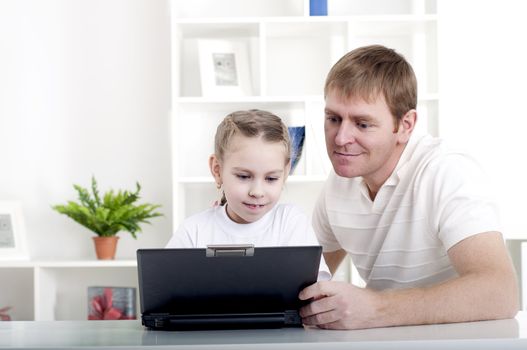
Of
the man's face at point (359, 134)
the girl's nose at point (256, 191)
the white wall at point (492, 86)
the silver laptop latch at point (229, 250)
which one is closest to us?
the silver laptop latch at point (229, 250)

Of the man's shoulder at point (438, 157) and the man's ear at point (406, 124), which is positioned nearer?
the man's shoulder at point (438, 157)

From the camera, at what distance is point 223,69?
3828 millimetres

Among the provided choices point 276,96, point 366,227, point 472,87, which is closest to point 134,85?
point 276,96

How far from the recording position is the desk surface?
1.27 meters

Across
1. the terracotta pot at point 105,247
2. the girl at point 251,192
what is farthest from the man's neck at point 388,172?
the terracotta pot at point 105,247

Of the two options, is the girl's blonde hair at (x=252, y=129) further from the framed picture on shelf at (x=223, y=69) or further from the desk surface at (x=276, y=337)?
the framed picture on shelf at (x=223, y=69)

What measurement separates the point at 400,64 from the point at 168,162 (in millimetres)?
1952

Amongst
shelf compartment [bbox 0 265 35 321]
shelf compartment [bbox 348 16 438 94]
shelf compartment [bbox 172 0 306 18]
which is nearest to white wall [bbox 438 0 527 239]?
shelf compartment [bbox 348 16 438 94]

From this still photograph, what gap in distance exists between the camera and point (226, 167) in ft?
6.64

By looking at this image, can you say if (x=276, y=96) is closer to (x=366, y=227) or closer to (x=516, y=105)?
(x=516, y=105)

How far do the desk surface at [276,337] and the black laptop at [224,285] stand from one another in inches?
1.8

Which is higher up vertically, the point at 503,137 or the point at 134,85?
the point at 134,85

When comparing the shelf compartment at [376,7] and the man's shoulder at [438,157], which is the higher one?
the shelf compartment at [376,7]

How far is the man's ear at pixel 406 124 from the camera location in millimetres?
2243
